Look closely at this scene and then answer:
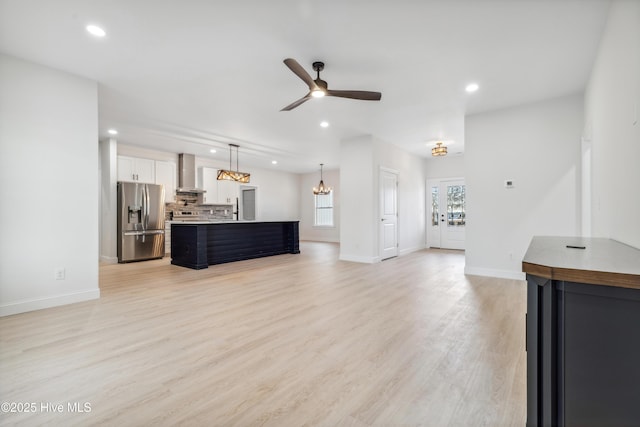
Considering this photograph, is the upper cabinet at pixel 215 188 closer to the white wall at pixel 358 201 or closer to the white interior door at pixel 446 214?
the white wall at pixel 358 201

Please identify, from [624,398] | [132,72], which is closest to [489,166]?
[624,398]

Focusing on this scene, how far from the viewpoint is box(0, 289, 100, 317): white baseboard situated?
3.11 meters

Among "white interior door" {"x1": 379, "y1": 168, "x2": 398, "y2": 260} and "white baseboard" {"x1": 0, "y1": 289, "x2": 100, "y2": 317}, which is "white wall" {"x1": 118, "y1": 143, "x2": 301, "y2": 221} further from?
"white baseboard" {"x1": 0, "y1": 289, "x2": 100, "y2": 317}

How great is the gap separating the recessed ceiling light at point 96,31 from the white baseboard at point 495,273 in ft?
18.9

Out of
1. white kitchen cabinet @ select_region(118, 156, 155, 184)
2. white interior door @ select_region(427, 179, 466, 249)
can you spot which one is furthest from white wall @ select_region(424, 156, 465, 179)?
white kitchen cabinet @ select_region(118, 156, 155, 184)

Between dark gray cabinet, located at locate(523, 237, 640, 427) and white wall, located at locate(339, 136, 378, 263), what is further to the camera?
white wall, located at locate(339, 136, 378, 263)

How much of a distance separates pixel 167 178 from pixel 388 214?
18.7 feet

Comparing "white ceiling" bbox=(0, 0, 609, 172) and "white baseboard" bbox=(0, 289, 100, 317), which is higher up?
"white ceiling" bbox=(0, 0, 609, 172)

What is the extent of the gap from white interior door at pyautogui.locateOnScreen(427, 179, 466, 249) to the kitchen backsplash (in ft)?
20.1

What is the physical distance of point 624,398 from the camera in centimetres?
94

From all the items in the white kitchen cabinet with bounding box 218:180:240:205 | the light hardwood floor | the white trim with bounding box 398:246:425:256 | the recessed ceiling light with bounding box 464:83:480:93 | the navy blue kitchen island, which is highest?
the recessed ceiling light with bounding box 464:83:480:93

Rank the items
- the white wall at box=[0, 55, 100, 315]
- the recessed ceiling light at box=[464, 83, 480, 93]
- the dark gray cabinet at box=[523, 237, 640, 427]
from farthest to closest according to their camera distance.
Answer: the recessed ceiling light at box=[464, 83, 480, 93] → the white wall at box=[0, 55, 100, 315] → the dark gray cabinet at box=[523, 237, 640, 427]

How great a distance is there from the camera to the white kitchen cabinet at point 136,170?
6785 millimetres

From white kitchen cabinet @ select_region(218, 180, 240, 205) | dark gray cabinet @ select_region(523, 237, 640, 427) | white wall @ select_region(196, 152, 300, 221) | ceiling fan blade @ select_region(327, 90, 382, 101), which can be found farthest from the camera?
white wall @ select_region(196, 152, 300, 221)
